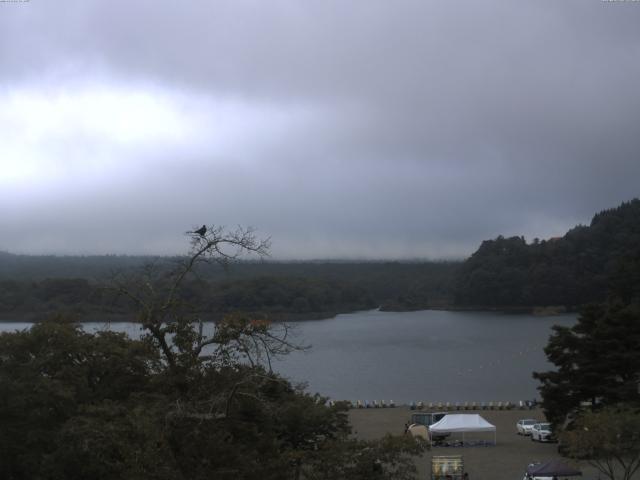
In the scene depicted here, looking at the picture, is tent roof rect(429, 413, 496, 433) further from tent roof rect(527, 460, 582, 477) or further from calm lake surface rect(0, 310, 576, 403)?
tent roof rect(527, 460, 582, 477)

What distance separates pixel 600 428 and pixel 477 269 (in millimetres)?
89051

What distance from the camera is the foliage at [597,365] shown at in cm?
1880

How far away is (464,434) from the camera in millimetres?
22484

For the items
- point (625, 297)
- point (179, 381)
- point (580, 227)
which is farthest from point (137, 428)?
point (580, 227)

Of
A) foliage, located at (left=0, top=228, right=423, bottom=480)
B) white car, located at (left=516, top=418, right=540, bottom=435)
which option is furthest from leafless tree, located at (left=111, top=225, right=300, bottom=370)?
white car, located at (left=516, top=418, right=540, bottom=435)

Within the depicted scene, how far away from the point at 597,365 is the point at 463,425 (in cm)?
412

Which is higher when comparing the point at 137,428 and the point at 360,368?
the point at 137,428

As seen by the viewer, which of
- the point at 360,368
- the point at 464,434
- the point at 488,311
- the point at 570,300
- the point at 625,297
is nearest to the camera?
the point at 464,434

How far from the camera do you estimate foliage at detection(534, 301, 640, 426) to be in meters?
18.8

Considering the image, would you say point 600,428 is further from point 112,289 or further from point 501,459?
point 112,289

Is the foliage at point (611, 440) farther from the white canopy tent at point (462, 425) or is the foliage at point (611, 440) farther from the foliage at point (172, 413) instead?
the white canopy tent at point (462, 425)

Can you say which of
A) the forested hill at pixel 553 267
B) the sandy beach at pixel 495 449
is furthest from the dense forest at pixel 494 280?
the sandy beach at pixel 495 449

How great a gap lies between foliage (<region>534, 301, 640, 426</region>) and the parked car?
124cm

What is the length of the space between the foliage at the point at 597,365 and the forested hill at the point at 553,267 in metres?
68.7
